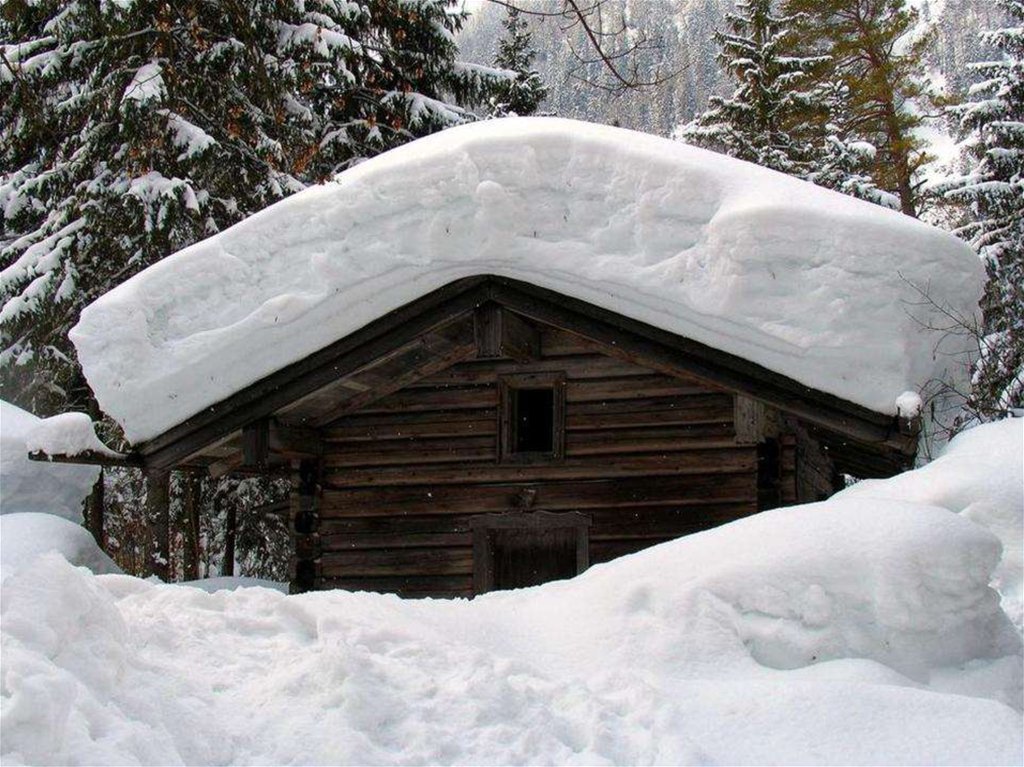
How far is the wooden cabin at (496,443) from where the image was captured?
7.90 m

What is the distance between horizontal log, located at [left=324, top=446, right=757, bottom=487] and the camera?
8.02m

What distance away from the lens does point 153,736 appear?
2938 millimetres

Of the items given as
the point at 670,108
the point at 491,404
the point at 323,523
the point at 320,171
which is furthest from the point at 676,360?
the point at 670,108

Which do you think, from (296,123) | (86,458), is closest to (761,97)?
(296,123)

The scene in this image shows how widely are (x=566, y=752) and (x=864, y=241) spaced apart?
191 inches

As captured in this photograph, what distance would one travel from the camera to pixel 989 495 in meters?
5.44

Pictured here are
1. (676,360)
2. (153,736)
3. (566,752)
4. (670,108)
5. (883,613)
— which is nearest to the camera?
(153,736)

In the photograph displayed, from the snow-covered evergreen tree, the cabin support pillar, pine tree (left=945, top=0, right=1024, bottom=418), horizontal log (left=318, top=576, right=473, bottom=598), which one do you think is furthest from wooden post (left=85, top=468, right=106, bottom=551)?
the snow-covered evergreen tree

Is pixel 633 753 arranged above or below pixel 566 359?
below

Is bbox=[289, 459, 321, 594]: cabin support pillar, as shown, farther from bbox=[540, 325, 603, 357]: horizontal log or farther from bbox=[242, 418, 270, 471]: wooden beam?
bbox=[540, 325, 603, 357]: horizontal log

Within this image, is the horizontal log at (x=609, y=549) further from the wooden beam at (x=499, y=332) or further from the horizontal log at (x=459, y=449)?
the wooden beam at (x=499, y=332)

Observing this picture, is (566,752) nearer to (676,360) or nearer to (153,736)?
(153,736)

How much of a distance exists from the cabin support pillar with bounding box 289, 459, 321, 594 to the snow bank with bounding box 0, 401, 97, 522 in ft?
14.7

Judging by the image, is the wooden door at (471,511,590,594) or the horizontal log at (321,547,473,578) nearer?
the wooden door at (471,511,590,594)
